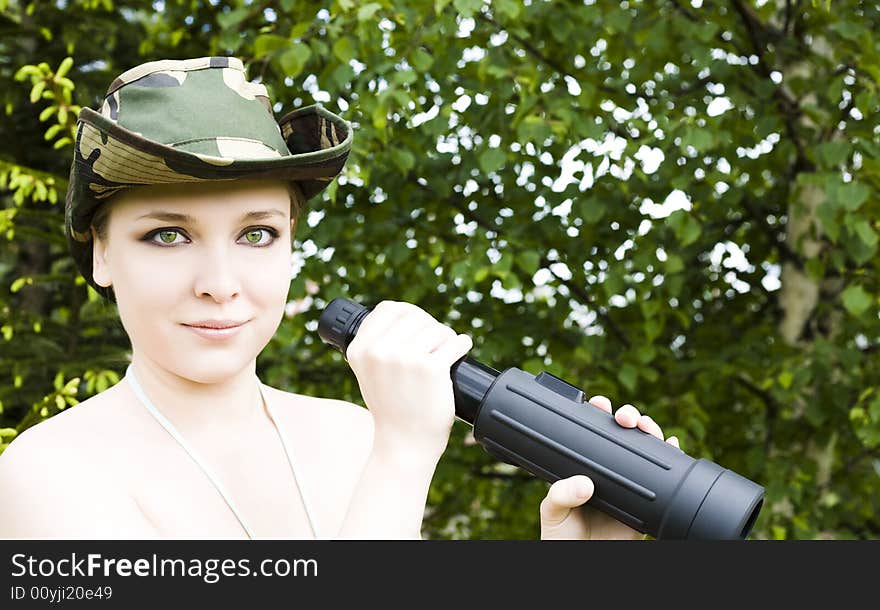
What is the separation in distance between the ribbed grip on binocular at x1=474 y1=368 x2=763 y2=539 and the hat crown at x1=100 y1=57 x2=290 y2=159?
0.46 metres

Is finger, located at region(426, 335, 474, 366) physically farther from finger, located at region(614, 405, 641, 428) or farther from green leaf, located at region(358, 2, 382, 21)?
green leaf, located at region(358, 2, 382, 21)

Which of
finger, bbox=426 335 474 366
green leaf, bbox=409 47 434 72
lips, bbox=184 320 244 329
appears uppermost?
green leaf, bbox=409 47 434 72

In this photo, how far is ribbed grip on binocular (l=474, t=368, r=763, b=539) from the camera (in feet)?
3.26

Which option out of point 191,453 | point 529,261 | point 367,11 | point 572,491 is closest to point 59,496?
point 191,453

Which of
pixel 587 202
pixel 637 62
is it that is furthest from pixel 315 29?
pixel 637 62

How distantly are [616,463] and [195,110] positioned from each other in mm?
686

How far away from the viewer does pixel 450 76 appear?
2.69 metres

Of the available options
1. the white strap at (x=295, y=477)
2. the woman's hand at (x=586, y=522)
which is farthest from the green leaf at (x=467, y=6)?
the woman's hand at (x=586, y=522)

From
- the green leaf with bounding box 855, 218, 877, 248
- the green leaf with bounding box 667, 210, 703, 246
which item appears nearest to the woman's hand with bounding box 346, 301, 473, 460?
the green leaf with bounding box 667, 210, 703, 246

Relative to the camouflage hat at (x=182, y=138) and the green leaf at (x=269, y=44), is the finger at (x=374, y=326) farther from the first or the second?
the green leaf at (x=269, y=44)

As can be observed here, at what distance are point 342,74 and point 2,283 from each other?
1.33 meters

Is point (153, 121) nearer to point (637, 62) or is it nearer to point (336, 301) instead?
point (336, 301)

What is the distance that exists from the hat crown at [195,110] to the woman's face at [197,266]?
49 mm

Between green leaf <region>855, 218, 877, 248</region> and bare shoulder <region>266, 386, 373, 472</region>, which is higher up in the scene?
green leaf <region>855, 218, 877, 248</region>
